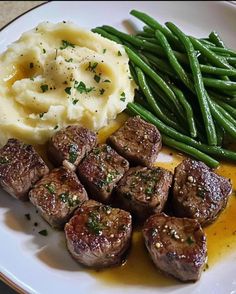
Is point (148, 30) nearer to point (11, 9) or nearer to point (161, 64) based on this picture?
point (161, 64)

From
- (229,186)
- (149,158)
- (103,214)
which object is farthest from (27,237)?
(229,186)

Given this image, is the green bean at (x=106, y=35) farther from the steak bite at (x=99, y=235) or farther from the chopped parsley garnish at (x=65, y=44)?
the steak bite at (x=99, y=235)

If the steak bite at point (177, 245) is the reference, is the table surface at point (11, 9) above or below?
above

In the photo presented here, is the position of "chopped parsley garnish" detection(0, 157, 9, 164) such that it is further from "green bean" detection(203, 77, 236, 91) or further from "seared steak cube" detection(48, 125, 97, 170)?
"green bean" detection(203, 77, 236, 91)

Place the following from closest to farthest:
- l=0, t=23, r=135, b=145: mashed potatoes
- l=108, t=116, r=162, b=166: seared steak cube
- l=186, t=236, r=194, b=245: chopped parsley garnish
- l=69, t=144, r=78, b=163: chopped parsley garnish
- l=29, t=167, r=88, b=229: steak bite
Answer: l=186, t=236, r=194, b=245: chopped parsley garnish, l=29, t=167, r=88, b=229: steak bite, l=69, t=144, r=78, b=163: chopped parsley garnish, l=108, t=116, r=162, b=166: seared steak cube, l=0, t=23, r=135, b=145: mashed potatoes

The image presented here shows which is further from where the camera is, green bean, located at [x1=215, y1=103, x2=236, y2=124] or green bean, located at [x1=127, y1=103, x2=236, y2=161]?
green bean, located at [x1=215, y1=103, x2=236, y2=124]

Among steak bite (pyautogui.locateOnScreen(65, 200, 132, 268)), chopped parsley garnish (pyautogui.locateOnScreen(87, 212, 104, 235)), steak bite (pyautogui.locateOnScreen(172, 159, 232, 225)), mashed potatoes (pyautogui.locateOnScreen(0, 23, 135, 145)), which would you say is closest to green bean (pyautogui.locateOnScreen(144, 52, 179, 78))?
mashed potatoes (pyautogui.locateOnScreen(0, 23, 135, 145))

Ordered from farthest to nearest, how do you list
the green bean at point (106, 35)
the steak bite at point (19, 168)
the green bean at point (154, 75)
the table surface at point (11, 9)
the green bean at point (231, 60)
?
the table surface at point (11, 9), the green bean at point (106, 35), the green bean at point (231, 60), the green bean at point (154, 75), the steak bite at point (19, 168)

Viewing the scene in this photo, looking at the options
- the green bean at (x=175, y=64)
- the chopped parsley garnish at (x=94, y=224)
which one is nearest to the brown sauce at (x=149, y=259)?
the chopped parsley garnish at (x=94, y=224)
